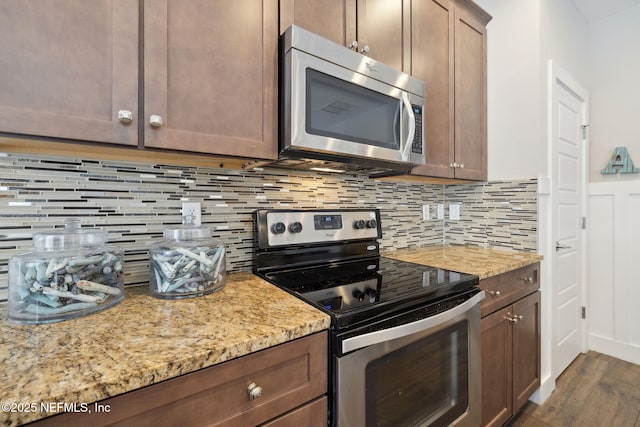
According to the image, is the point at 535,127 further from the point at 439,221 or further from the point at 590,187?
the point at 590,187

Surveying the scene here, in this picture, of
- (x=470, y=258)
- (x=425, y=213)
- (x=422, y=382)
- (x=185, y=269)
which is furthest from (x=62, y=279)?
(x=425, y=213)

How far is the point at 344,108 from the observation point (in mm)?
1173

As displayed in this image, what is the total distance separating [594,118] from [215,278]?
10.4ft

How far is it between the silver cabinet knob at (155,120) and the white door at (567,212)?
7.41 feet

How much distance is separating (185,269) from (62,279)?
31 centimetres

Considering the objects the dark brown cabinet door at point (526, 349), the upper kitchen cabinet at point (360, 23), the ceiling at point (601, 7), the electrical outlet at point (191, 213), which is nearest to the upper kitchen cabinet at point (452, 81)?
the upper kitchen cabinet at point (360, 23)

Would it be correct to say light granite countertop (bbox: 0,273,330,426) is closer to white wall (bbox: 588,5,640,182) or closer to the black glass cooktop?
A: the black glass cooktop

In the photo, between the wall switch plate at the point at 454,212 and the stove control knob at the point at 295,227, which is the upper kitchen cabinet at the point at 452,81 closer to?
the wall switch plate at the point at 454,212

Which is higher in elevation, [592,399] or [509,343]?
[509,343]

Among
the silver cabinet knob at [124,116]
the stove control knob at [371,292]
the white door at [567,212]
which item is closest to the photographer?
the silver cabinet knob at [124,116]

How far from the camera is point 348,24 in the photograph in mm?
1249

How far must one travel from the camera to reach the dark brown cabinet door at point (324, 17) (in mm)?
1092

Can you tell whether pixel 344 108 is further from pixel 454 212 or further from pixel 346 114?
pixel 454 212

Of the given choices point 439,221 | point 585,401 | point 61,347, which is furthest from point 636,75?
point 61,347
